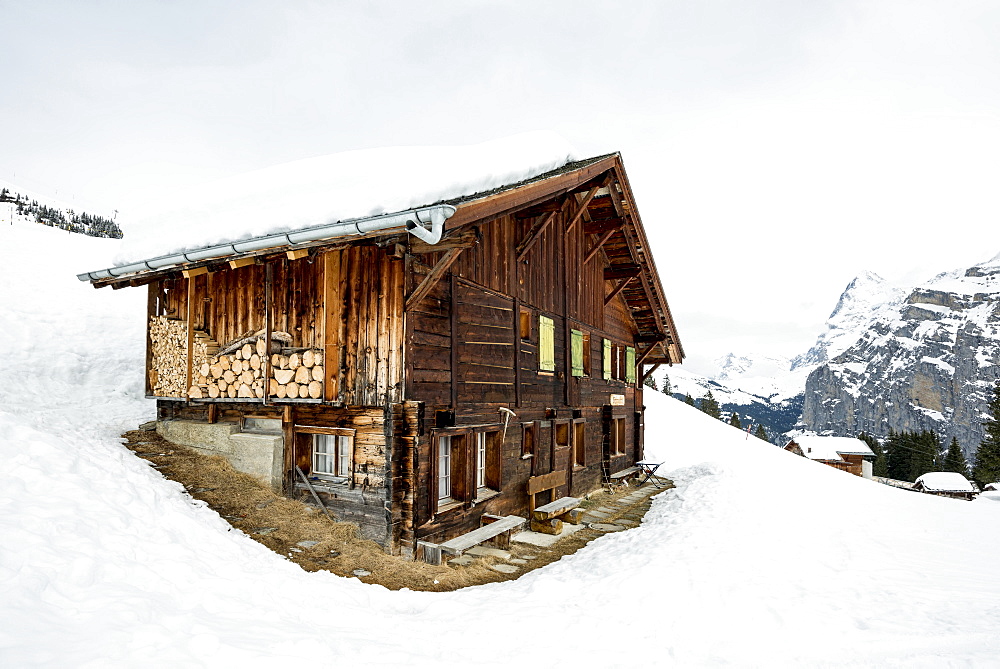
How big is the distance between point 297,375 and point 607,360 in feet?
36.6

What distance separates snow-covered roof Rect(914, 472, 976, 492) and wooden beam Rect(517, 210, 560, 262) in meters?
60.1

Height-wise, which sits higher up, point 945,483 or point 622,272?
point 622,272

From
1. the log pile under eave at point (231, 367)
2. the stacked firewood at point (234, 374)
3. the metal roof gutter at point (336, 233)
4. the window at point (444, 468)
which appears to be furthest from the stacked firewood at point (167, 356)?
the window at point (444, 468)

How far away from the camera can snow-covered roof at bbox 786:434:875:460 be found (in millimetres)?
64062

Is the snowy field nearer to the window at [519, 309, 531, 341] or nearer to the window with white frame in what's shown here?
the window with white frame

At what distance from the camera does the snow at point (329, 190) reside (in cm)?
784

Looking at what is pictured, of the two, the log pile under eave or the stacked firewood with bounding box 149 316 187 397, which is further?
the stacked firewood with bounding box 149 316 187 397

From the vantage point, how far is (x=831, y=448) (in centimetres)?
6462

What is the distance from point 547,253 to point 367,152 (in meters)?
5.19

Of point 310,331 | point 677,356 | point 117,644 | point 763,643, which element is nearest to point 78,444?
point 310,331

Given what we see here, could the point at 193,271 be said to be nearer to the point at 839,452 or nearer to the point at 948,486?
the point at 948,486

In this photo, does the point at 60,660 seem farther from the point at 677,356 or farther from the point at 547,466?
the point at 677,356

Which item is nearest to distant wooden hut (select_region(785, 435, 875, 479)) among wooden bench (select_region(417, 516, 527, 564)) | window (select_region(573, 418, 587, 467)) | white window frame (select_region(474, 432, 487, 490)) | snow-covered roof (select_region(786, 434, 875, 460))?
snow-covered roof (select_region(786, 434, 875, 460))

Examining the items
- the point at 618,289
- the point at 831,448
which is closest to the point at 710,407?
the point at 831,448
